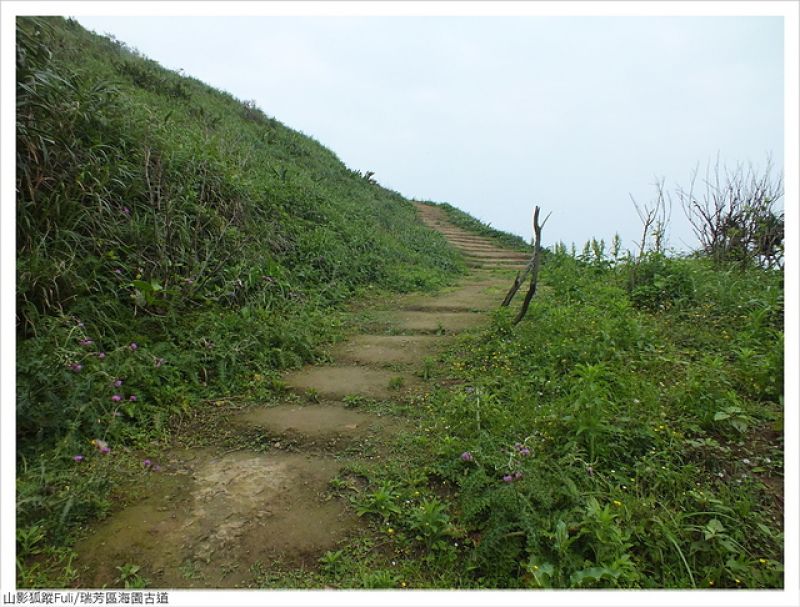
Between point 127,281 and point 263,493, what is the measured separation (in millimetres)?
2193

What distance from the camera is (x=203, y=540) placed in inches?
79.0

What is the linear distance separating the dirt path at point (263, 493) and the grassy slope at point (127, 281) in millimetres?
248

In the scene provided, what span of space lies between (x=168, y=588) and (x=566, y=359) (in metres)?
2.70

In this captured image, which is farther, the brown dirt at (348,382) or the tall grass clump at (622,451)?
the brown dirt at (348,382)

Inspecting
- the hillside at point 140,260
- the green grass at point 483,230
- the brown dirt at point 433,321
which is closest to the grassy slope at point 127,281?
the hillside at point 140,260

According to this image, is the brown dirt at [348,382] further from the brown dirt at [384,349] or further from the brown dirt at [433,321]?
the brown dirt at [433,321]

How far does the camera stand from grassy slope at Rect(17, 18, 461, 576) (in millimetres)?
2486

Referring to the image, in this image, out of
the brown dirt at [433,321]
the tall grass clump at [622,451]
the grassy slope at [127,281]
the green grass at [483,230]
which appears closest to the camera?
the tall grass clump at [622,451]

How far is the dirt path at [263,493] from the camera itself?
6.26 ft

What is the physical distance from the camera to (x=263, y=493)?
231 cm

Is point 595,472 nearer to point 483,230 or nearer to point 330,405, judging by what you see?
point 330,405

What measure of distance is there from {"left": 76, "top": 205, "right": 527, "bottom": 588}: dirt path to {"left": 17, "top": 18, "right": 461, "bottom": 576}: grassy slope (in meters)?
0.25

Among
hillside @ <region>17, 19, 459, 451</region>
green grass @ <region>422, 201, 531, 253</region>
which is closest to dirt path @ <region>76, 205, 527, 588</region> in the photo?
hillside @ <region>17, 19, 459, 451</region>

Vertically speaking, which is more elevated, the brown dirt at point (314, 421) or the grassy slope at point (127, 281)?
the grassy slope at point (127, 281)
